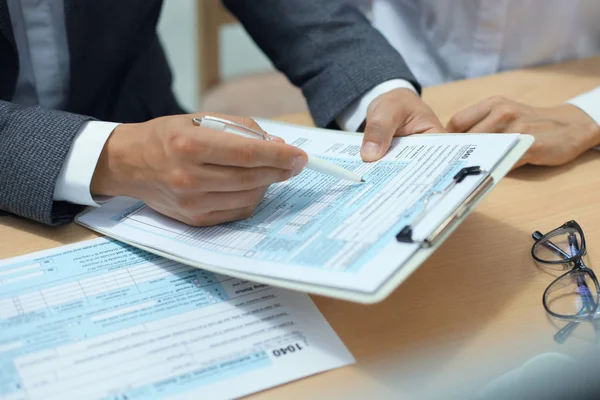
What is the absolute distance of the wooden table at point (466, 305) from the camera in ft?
1.58

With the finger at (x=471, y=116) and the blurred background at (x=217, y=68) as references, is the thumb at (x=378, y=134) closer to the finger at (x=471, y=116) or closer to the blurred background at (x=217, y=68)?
the finger at (x=471, y=116)

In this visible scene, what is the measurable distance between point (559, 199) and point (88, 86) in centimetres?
64

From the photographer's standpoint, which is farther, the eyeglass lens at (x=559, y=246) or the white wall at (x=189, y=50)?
the white wall at (x=189, y=50)

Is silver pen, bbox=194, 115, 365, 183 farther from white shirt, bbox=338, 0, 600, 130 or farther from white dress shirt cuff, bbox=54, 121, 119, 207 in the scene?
white shirt, bbox=338, 0, 600, 130

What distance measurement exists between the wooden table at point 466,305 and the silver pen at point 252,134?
12 cm

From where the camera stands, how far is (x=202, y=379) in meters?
0.47

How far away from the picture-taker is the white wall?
2.39 metres

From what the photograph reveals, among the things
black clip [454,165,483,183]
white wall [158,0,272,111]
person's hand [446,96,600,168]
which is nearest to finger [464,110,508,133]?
person's hand [446,96,600,168]

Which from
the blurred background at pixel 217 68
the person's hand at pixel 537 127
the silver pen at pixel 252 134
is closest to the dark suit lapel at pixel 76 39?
the silver pen at pixel 252 134

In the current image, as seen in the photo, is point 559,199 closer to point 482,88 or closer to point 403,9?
point 482,88

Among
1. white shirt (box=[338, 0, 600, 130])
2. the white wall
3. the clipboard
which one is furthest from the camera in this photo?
the white wall

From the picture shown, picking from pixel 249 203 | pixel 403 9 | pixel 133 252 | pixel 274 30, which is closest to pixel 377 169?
pixel 249 203

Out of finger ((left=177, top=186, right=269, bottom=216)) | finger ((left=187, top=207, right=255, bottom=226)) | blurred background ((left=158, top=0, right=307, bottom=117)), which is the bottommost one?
blurred background ((left=158, top=0, right=307, bottom=117))

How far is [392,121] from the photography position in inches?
27.6
